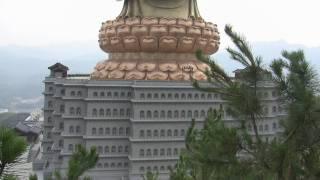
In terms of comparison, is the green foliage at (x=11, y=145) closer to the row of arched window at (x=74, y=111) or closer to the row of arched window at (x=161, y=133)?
the row of arched window at (x=161, y=133)

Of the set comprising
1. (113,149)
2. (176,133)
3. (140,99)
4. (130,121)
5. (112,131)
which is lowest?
(113,149)

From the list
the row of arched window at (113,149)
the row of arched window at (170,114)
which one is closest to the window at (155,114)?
the row of arched window at (170,114)

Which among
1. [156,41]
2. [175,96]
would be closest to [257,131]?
[175,96]

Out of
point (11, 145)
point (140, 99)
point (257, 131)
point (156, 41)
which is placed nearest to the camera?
point (11, 145)

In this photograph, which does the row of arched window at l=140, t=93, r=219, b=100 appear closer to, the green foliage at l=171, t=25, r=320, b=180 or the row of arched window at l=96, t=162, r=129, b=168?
the row of arched window at l=96, t=162, r=129, b=168

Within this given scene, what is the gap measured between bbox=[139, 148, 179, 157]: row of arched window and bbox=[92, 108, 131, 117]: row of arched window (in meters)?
1.95

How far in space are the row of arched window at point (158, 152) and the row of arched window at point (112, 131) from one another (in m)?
1.26

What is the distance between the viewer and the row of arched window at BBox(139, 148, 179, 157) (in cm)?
2093

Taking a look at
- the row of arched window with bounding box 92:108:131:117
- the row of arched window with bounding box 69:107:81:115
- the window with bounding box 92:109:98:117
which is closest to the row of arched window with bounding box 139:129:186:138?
the row of arched window with bounding box 92:108:131:117

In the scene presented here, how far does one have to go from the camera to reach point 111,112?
2134 centimetres

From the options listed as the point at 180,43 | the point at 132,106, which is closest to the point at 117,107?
the point at 132,106

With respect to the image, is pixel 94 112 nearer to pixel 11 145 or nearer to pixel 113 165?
pixel 113 165

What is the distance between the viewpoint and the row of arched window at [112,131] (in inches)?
834

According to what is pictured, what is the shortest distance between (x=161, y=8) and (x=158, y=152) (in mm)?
7751
